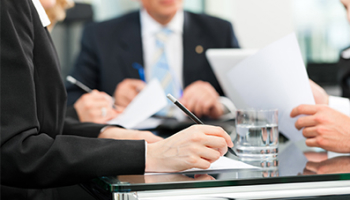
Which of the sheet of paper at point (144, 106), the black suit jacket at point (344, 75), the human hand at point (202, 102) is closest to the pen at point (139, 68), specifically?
the human hand at point (202, 102)

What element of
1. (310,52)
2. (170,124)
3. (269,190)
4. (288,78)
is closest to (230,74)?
(288,78)

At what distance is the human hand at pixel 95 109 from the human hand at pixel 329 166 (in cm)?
83

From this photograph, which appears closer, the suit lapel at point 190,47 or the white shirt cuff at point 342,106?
the white shirt cuff at point 342,106

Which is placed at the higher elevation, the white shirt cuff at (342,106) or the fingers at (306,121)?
the white shirt cuff at (342,106)

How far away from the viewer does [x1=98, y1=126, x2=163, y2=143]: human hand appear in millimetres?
949

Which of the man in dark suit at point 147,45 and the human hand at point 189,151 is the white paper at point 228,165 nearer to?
the human hand at point 189,151

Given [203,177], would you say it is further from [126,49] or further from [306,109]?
[126,49]

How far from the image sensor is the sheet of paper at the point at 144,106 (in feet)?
3.98

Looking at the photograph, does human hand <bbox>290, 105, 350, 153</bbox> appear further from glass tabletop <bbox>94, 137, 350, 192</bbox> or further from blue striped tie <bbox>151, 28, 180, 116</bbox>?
blue striped tie <bbox>151, 28, 180, 116</bbox>

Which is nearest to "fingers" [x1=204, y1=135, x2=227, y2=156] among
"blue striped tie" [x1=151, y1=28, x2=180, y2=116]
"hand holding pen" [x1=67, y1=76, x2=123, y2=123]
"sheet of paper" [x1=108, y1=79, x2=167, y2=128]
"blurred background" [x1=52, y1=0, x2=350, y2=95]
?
"sheet of paper" [x1=108, y1=79, x2=167, y2=128]

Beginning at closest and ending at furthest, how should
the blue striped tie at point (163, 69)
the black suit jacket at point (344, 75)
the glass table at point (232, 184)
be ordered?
the glass table at point (232, 184) < the black suit jacket at point (344, 75) < the blue striped tie at point (163, 69)

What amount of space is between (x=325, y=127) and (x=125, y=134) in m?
Answer: 0.48

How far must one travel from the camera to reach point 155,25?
2375 millimetres

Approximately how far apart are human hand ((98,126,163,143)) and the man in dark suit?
1.15 m
